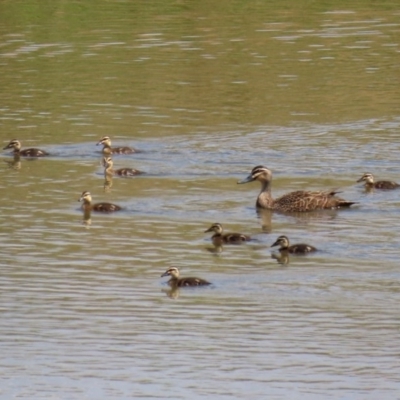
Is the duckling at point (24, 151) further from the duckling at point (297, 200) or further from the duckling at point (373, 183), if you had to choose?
the duckling at point (373, 183)

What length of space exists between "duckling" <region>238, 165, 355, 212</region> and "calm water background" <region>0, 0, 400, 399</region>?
13cm

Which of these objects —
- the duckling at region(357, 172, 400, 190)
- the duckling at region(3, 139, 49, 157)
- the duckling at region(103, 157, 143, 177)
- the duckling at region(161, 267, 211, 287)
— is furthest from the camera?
the duckling at region(3, 139, 49, 157)

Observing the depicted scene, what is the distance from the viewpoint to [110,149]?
21.0 metres

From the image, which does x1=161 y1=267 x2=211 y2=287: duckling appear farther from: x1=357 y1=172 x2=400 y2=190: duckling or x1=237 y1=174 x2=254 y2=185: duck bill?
x1=357 y1=172 x2=400 y2=190: duckling

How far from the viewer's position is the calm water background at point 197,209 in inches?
466

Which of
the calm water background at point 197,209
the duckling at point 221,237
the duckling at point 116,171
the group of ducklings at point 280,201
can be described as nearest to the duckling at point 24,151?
the calm water background at point 197,209

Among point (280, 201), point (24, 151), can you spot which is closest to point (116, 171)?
point (24, 151)

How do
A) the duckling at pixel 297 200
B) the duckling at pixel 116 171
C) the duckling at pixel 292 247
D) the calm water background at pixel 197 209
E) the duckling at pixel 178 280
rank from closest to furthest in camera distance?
the calm water background at pixel 197 209, the duckling at pixel 178 280, the duckling at pixel 292 247, the duckling at pixel 297 200, the duckling at pixel 116 171

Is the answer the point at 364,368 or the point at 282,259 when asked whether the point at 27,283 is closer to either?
the point at 282,259

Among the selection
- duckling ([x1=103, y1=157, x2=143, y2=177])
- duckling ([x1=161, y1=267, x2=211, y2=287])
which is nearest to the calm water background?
duckling ([x1=161, y1=267, x2=211, y2=287])

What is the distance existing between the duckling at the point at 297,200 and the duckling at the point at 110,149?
296 cm

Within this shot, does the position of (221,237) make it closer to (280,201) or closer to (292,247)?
(292,247)

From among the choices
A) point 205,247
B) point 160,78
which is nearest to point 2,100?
point 160,78

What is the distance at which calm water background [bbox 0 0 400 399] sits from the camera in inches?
466
